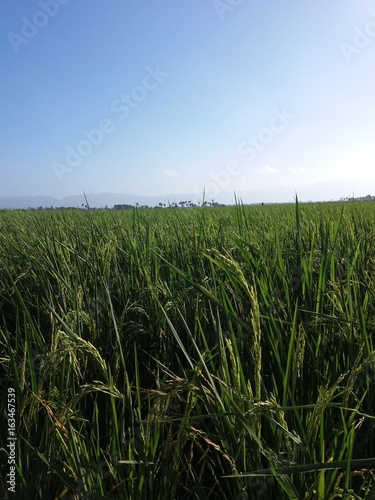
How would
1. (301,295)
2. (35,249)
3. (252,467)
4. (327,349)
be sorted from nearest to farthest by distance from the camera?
1. (252,467)
2. (327,349)
3. (301,295)
4. (35,249)

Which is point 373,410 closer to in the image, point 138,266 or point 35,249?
point 138,266

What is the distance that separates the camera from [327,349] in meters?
1.13

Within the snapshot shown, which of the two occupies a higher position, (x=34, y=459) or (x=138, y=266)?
(x=138, y=266)

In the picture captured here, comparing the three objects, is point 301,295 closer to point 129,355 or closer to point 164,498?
point 129,355

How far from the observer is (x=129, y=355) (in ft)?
4.49

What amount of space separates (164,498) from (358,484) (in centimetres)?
40

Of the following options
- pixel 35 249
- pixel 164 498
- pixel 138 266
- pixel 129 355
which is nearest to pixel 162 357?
pixel 129 355

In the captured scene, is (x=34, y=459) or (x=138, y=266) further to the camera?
(x=138, y=266)

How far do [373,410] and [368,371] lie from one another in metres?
0.11

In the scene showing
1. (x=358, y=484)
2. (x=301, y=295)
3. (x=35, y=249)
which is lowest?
(x=358, y=484)

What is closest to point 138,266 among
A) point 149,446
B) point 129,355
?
point 129,355

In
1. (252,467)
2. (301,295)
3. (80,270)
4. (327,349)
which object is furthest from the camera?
(80,270)

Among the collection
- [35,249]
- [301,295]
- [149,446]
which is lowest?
[149,446]

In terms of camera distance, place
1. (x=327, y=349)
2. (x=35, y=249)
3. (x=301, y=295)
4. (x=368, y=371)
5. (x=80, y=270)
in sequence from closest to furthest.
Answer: (x=368, y=371) → (x=327, y=349) → (x=301, y=295) → (x=80, y=270) → (x=35, y=249)
